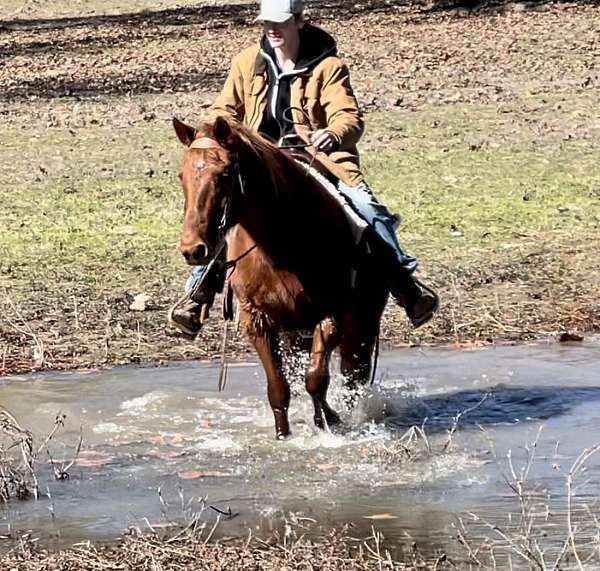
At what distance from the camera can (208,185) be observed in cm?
750

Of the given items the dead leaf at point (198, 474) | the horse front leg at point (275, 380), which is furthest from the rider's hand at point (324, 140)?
the dead leaf at point (198, 474)

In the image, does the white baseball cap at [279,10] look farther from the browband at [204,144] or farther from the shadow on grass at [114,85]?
the shadow on grass at [114,85]

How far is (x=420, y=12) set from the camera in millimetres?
31516

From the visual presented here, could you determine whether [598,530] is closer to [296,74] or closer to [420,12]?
[296,74]

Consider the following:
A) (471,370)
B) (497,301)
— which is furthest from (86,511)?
(497,301)

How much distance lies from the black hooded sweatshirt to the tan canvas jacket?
0.09 ft

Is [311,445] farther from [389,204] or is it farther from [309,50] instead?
[389,204]

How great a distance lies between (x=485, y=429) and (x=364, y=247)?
3.89ft

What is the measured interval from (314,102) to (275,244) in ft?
3.13

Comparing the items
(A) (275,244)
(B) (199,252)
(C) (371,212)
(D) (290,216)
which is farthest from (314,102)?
(B) (199,252)

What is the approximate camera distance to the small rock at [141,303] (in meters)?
11.7

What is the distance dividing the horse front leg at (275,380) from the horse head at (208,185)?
884 millimetres

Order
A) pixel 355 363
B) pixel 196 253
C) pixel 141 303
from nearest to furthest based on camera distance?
pixel 196 253 < pixel 355 363 < pixel 141 303

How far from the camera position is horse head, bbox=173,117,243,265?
24.3ft
